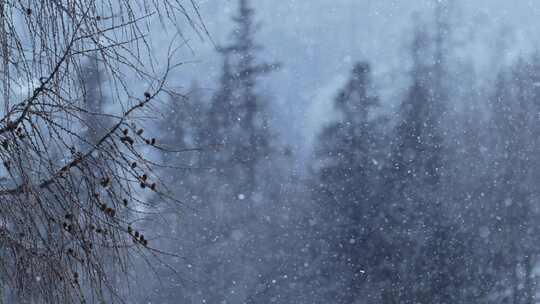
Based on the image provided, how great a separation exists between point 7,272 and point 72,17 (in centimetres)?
60

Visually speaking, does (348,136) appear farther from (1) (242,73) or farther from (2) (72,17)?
(2) (72,17)

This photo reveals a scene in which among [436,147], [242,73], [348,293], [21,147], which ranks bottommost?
[21,147]

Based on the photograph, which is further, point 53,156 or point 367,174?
point 367,174

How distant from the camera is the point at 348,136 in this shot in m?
13.5

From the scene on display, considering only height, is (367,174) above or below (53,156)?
above

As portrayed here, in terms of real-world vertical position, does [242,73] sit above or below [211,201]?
above

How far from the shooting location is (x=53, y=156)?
1.93 meters

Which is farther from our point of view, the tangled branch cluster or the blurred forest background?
the blurred forest background

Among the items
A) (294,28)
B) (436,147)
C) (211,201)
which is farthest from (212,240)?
(294,28)

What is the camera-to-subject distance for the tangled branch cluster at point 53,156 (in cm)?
180

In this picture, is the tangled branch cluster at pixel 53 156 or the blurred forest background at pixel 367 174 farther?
the blurred forest background at pixel 367 174

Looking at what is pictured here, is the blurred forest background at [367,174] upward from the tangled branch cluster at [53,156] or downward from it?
upward

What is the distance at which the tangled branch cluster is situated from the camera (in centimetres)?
180

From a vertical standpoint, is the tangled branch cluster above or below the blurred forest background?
below
